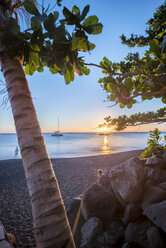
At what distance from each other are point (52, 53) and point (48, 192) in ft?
4.12

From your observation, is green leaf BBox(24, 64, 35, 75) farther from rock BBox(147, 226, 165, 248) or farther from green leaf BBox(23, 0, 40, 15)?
rock BBox(147, 226, 165, 248)

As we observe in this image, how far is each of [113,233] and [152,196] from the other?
1.40 meters

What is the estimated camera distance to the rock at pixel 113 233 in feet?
10.7

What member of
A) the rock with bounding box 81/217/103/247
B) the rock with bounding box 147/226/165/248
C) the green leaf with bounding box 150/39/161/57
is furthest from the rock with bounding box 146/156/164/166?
the green leaf with bounding box 150/39/161/57

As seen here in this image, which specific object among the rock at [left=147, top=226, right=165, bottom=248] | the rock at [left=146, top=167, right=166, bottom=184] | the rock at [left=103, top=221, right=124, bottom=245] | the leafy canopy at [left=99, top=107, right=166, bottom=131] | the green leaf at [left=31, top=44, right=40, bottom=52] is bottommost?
the rock at [left=103, top=221, right=124, bottom=245]

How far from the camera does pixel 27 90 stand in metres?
1.30

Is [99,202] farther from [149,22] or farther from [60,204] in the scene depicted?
[149,22]

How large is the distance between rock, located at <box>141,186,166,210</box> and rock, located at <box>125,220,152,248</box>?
0.38 meters

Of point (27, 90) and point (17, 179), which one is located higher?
point (27, 90)

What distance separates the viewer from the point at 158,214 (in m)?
2.98

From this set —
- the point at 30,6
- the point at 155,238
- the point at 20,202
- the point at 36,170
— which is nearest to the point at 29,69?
the point at 30,6

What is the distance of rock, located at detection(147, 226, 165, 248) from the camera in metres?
2.71

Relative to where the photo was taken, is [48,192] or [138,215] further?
[138,215]

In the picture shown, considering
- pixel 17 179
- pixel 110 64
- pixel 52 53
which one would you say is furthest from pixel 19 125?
pixel 17 179
